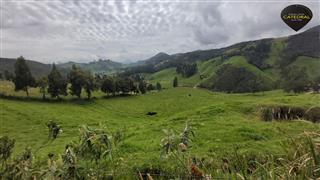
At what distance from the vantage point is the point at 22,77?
342 feet

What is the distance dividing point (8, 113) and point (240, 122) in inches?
2326

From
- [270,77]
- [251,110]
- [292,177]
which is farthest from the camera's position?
[270,77]

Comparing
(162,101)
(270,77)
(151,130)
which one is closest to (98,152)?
(151,130)

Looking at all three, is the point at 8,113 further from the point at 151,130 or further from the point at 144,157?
the point at 144,157

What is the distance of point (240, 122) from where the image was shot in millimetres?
32281

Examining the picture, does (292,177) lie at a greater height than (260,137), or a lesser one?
greater

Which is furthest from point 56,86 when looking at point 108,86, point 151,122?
point 151,122

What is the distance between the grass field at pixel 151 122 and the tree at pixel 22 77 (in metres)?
2.91

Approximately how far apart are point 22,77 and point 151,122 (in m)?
58.9

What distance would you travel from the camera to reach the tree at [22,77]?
10381 cm

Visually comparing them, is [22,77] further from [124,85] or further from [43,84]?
[124,85]

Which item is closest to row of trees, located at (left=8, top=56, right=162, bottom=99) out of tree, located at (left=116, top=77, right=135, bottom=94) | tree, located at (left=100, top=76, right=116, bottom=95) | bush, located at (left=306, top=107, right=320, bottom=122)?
tree, located at (left=100, top=76, right=116, bottom=95)

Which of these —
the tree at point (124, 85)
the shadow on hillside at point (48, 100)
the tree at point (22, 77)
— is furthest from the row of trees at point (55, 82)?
the tree at point (124, 85)

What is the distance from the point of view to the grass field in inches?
991
